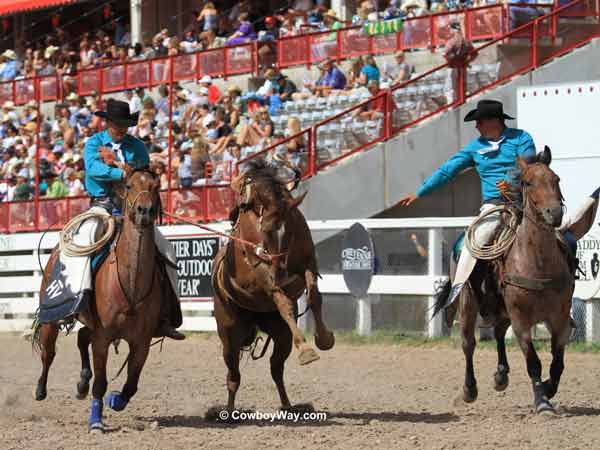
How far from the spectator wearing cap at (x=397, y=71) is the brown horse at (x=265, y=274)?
31.7 ft

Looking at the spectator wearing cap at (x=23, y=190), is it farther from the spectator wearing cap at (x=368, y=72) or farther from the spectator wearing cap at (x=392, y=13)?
the spectator wearing cap at (x=392, y=13)

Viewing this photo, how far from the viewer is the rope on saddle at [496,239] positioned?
973 centimetres

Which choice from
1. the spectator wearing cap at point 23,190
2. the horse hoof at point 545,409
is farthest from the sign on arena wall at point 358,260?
the spectator wearing cap at point 23,190

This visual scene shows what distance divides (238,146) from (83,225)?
1018 cm

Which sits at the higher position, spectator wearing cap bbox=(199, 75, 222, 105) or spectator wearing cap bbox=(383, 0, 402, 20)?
spectator wearing cap bbox=(383, 0, 402, 20)

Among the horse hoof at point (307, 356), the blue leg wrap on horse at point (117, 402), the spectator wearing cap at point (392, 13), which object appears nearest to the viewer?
the horse hoof at point (307, 356)

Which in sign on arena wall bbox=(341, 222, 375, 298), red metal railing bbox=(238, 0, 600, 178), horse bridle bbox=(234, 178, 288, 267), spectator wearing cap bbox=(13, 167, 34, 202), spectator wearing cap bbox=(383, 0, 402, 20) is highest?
spectator wearing cap bbox=(383, 0, 402, 20)

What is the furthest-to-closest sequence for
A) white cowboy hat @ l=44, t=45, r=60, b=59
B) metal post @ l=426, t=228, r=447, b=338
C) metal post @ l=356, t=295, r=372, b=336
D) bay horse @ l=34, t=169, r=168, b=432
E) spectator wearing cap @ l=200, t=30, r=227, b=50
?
white cowboy hat @ l=44, t=45, r=60, b=59 < spectator wearing cap @ l=200, t=30, r=227, b=50 < metal post @ l=356, t=295, r=372, b=336 < metal post @ l=426, t=228, r=447, b=338 < bay horse @ l=34, t=169, r=168, b=432

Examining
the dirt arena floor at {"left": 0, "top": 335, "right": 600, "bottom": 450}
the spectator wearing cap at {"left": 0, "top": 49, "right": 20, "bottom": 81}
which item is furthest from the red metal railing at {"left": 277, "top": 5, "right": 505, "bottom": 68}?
the spectator wearing cap at {"left": 0, "top": 49, "right": 20, "bottom": 81}

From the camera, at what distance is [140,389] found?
39.4 feet

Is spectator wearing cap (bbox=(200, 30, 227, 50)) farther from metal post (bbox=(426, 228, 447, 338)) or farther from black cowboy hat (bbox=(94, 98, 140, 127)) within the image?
black cowboy hat (bbox=(94, 98, 140, 127))

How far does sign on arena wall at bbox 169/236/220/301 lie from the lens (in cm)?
1727

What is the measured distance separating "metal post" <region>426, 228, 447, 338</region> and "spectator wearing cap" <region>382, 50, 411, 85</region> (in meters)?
4.84

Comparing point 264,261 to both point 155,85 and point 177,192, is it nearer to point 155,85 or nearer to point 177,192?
point 177,192
